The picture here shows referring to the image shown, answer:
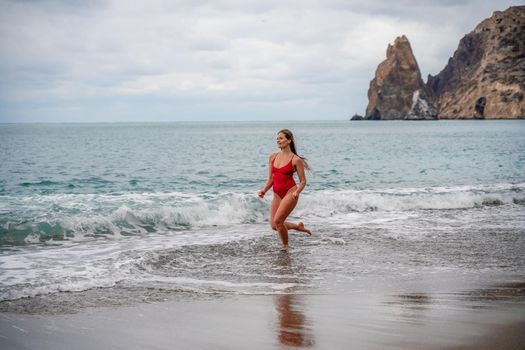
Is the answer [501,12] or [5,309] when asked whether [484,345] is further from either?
[501,12]

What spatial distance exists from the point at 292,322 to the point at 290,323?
37 millimetres

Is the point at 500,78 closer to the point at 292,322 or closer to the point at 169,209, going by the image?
the point at 169,209

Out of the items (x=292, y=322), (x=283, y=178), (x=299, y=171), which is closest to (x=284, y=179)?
(x=283, y=178)

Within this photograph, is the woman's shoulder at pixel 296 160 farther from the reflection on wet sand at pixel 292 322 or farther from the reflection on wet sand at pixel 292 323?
the reflection on wet sand at pixel 292 323

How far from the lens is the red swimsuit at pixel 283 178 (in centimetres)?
927

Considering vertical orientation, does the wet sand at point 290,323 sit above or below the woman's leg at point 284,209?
below

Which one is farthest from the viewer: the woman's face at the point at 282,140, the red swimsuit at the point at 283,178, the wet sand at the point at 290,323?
the red swimsuit at the point at 283,178

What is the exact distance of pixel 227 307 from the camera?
5715mm

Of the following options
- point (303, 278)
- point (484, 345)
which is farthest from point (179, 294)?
point (484, 345)

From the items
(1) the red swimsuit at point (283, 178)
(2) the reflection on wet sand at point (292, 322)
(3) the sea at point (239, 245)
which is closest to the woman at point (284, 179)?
(1) the red swimsuit at point (283, 178)

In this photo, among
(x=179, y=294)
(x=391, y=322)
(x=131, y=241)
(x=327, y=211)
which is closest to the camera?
(x=391, y=322)

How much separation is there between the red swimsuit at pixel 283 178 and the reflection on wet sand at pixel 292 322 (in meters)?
3.07

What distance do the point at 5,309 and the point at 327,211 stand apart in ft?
33.3

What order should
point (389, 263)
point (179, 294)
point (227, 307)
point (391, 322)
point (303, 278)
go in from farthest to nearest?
1. point (389, 263)
2. point (303, 278)
3. point (179, 294)
4. point (227, 307)
5. point (391, 322)
